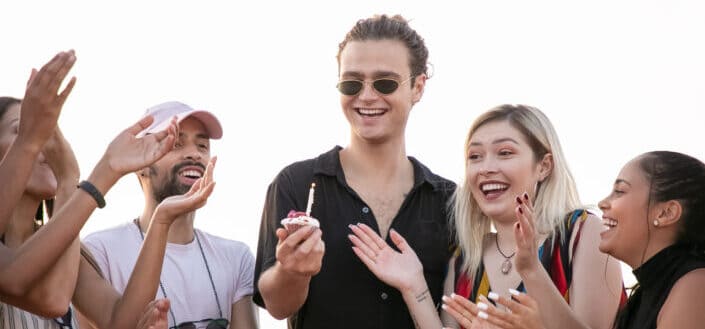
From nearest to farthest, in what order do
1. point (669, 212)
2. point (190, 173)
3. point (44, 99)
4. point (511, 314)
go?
point (44, 99) → point (511, 314) → point (669, 212) → point (190, 173)

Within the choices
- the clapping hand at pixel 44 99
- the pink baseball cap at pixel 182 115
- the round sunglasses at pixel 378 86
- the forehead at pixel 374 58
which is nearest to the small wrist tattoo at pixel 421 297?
the round sunglasses at pixel 378 86

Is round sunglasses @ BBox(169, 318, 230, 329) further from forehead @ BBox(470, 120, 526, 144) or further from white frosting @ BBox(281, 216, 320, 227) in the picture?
forehead @ BBox(470, 120, 526, 144)

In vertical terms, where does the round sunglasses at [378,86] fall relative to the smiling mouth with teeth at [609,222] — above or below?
above

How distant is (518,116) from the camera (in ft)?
21.5

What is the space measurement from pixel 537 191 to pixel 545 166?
0.18 meters

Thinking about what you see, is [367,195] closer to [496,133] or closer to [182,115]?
[496,133]

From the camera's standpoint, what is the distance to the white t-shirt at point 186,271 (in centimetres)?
654

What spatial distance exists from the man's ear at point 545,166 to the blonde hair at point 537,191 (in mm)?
21

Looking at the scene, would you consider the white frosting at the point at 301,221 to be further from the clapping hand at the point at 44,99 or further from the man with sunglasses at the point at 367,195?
the clapping hand at the point at 44,99

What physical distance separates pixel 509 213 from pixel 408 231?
2.28 feet

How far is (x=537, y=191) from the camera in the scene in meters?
6.57

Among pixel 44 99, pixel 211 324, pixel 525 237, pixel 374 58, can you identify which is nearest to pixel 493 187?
pixel 525 237

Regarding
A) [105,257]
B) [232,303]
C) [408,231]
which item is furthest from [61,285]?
[408,231]

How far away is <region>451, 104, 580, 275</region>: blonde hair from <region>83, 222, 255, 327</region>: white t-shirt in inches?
61.3
